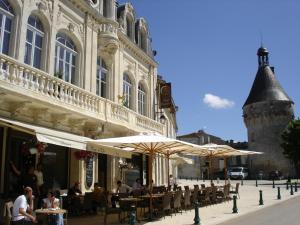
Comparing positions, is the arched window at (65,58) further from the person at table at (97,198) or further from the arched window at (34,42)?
the person at table at (97,198)

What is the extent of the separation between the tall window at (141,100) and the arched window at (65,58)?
6.87 m

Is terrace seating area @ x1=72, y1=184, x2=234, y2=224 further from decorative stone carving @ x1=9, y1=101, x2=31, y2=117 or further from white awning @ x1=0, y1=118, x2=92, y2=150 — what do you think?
decorative stone carving @ x1=9, y1=101, x2=31, y2=117

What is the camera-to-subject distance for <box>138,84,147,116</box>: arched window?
72.7 feet

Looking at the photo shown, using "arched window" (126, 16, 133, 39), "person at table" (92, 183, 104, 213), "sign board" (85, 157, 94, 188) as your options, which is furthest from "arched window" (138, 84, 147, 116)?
"person at table" (92, 183, 104, 213)

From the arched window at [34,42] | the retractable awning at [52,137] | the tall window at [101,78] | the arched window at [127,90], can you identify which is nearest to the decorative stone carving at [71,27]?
the arched window at [34,42]

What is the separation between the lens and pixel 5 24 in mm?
12180

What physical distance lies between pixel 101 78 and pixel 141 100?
16.2 ft

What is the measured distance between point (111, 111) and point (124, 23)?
656 centimetres

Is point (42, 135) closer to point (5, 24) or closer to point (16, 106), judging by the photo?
point (16, 106)

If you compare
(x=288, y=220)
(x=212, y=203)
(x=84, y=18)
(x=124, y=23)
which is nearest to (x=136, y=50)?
(x=124, y=23)

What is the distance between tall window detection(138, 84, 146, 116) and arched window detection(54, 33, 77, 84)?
22.5 feet

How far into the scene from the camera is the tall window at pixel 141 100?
22172 mm

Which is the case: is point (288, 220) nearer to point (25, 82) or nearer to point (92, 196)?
point (92, 196)

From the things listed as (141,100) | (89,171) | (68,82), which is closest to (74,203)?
(89,171)
